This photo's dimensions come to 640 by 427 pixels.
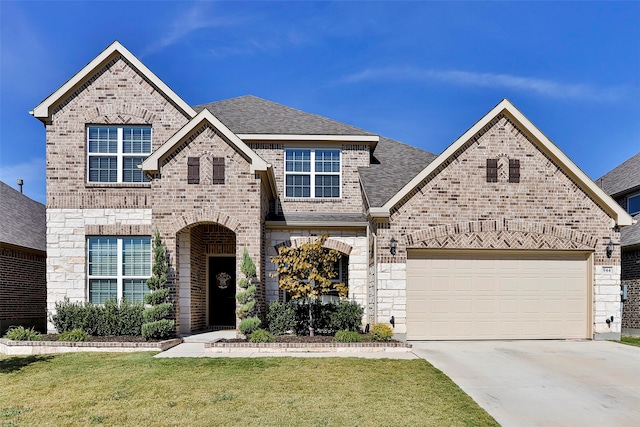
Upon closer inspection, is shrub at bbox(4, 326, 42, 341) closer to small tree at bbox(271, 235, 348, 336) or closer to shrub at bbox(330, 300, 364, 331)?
small tree at bbox(271, 235, 348, 336)

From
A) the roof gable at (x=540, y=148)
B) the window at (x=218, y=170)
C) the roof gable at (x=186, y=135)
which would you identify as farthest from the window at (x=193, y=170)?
the roof gable at (x=540, y=148)

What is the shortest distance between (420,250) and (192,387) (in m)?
8.01

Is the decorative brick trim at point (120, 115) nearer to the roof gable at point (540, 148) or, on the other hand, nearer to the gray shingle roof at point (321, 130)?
the gray shingle roof at point (321, 130)

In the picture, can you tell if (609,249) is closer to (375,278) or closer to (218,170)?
(375,278)

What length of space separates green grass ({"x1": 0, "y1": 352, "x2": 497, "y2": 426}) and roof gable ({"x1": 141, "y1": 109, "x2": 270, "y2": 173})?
17.5 feet

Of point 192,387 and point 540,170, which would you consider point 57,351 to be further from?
point 540,170

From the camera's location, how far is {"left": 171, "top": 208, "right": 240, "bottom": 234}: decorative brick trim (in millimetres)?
13734

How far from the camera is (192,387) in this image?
28.0 ft

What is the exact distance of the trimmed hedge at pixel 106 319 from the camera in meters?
13.6

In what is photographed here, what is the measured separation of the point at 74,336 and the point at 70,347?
414mm

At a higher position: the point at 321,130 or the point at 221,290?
the point at 321,130

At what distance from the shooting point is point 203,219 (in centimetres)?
1376

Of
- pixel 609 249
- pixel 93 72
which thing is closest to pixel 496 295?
pixel 609 249

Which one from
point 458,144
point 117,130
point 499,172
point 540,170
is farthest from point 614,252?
point 117,130
